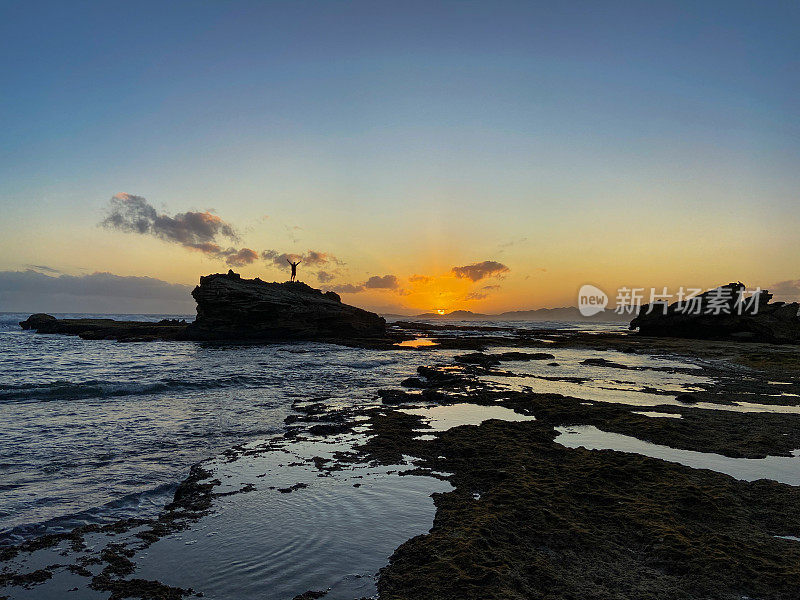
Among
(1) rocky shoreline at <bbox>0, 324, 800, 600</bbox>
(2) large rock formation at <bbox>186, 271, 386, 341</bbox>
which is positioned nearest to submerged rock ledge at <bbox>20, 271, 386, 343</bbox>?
(2) large rock formation at <bbox>186, 271, 386, 341</bbox>

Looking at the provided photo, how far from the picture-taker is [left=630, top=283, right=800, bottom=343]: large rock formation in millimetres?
46156

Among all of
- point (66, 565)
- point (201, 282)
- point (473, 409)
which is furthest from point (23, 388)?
point (201, 282)

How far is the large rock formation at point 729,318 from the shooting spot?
46156 mm

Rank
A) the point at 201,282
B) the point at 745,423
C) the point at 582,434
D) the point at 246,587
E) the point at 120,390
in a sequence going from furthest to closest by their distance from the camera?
the point at 201,282
the point at 120,390
the point at 745,423
the point at 582,434
the point at 246,587

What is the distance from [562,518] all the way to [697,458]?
4.34 m

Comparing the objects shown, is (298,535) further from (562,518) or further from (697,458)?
(697,458)

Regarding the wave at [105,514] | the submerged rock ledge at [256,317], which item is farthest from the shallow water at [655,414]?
the submerged rock ledge at [256,317]

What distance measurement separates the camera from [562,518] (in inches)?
205

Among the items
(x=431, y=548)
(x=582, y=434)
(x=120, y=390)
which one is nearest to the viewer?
(x=431, y=548)

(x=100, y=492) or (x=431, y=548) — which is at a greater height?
(x=431, y=548)

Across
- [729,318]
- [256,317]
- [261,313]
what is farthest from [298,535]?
[729,318]

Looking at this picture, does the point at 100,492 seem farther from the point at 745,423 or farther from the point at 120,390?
the point at 745,423

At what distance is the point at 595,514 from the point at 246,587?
4.29 m

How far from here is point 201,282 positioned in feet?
160
